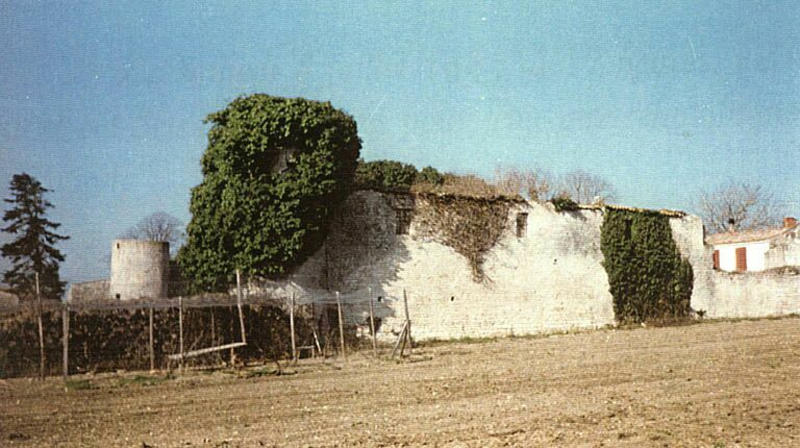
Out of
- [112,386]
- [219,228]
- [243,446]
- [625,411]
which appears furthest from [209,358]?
[625,411]

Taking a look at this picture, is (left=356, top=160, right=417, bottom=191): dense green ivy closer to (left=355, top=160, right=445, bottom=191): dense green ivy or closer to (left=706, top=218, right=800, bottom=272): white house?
(left=355, top=160, right=445, bottom=191): dense green ivy

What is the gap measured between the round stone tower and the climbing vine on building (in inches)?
337

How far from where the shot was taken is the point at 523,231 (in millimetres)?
25688

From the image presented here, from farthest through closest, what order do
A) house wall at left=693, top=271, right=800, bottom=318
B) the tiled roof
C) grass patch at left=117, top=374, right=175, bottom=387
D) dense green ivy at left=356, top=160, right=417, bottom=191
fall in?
the tiled roof < dense green ivy at left=356, top=160, right=417, bottom=191 < house wall at left=693, top=271, right=800, bottom=318 < grass patch at left=117, top=374, right=175, bottom=387

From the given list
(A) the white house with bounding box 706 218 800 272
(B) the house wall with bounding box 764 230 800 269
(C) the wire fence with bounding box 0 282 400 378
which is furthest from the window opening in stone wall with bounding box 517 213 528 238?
(B) the house wall with bounding box 764 230 800 269


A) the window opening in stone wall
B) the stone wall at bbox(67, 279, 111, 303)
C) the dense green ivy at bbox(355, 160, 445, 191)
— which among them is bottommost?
the stone wall at bbox(67, 279, 111, 303)

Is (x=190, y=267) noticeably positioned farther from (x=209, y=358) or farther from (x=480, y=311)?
(x=480, y=311)

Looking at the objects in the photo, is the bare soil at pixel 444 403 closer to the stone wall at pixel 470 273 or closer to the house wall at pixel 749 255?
the stone wall at pixel 470 273

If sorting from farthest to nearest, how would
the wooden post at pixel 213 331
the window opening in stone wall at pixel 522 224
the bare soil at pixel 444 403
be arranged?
the window opening in stone wall at pixel 522 224, the wooden post at pixel 213 331, the bare soil at pixel 444 403

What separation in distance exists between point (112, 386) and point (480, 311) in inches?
525

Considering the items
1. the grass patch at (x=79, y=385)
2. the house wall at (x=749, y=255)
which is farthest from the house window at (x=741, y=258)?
the grass patch at (x=79, y=385)

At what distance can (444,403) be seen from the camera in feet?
35.8

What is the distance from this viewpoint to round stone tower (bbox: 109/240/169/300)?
66.2 feet

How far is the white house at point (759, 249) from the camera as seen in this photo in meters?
38.9
